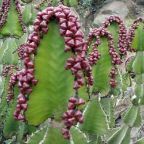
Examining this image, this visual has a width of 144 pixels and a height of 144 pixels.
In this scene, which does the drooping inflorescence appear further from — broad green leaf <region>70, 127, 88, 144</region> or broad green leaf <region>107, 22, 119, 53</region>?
broad green leaf <region>70, 127, 88, 144</region>

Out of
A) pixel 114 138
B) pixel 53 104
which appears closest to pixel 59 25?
pixel 53 104

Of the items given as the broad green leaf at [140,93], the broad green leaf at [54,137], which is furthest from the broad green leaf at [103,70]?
the broad green leaf at [54,137]

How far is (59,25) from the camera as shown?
6.52ft

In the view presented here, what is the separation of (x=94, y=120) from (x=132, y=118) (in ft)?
1.59

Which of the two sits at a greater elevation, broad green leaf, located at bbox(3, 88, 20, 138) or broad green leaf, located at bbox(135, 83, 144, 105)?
broad green leaf, located at bbox(135, 83, 144, 105)

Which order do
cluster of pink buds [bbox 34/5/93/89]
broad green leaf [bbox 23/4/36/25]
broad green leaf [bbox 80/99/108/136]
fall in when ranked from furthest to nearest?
1. broad green leaf [bbox 23/4/36/25]
2. broad green leaf [bbox 80/99/108/136]
3. cluster of pink buds [bbox 34/5/93/89]

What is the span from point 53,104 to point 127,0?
53.9ft

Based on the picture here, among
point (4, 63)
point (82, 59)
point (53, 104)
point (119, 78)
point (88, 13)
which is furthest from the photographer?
point (88, 13)

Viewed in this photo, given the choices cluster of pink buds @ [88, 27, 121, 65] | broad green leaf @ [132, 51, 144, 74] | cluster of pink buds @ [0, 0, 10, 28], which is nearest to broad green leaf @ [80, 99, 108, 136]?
cluster of pink buds @ [88, 27, 121, 65]

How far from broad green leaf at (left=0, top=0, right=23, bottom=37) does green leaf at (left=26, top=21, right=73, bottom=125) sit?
1684 millimetres

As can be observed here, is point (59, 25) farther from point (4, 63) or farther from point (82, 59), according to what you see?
point (4, 63)

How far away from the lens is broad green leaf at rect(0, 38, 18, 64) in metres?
3.99

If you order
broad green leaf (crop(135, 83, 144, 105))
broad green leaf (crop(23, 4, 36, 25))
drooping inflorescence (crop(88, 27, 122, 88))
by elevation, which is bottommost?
broad green leaf (crop(135, 83, 144, 105))

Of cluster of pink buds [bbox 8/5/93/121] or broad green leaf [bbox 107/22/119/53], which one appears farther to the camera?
broad green leaf [bbox 107/22/119/53]
